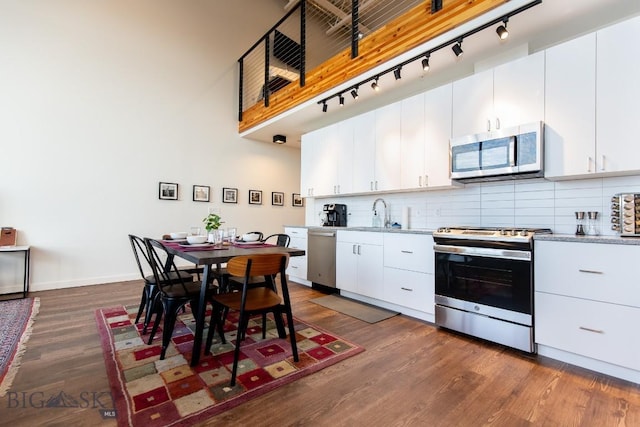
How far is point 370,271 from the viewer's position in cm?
361

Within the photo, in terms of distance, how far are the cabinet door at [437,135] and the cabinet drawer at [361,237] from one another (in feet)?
2.63

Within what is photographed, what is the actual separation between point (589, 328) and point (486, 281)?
Result: 694 millimetres

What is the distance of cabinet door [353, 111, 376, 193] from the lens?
4.01 metres

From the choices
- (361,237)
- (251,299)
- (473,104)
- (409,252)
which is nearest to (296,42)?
(473,104)

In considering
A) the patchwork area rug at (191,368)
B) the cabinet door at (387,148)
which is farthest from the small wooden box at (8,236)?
the cabinet door at (387,148)

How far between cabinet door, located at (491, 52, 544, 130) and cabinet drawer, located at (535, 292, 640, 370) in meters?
1.52

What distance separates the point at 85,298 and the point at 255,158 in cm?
367

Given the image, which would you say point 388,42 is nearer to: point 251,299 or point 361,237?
point 361,237

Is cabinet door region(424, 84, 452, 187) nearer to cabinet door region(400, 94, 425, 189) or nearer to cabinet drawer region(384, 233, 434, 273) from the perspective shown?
cabinet door region(400, 94, 425, 189)

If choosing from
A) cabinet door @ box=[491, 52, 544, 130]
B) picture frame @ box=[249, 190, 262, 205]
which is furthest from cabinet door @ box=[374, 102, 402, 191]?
picture frame @ box=[249, 190, 262, 205]

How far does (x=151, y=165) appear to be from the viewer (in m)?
4.98

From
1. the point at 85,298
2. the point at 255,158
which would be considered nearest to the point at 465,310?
the point at 85,298

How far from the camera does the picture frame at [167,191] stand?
5.07 meters

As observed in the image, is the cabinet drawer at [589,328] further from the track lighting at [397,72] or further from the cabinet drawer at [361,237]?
the track lighting at [397,72]
